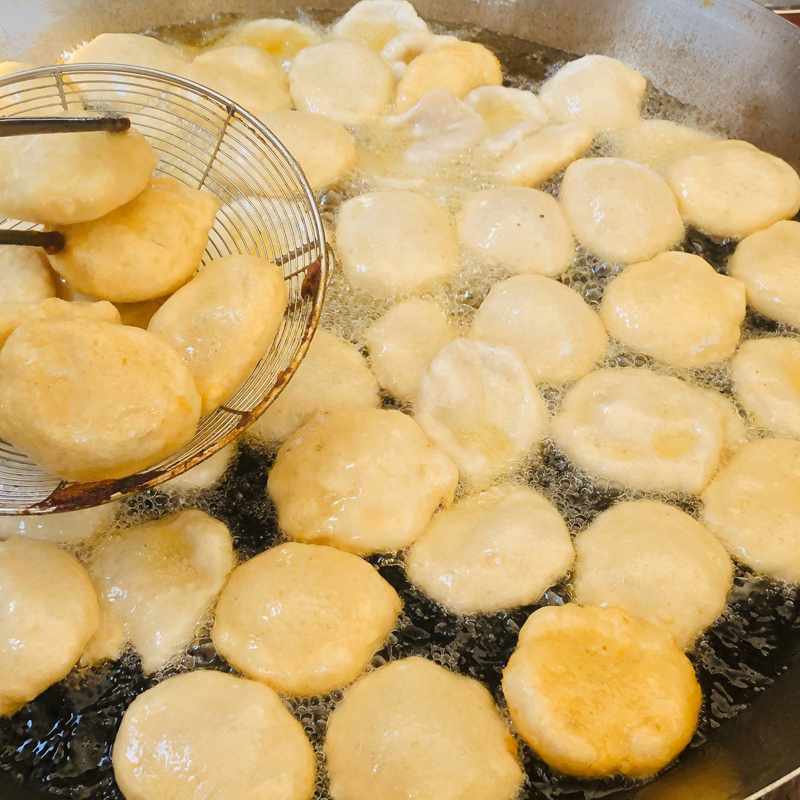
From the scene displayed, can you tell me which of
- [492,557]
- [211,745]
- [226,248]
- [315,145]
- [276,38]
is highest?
[276,38]

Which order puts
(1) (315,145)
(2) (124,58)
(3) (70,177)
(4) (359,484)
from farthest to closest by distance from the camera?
(2) (124,58)
(1) (315,145)
(4) (359,484)
(3) (70,177)

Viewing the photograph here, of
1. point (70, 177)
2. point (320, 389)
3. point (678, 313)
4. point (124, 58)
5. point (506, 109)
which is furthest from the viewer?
point (506, 109)

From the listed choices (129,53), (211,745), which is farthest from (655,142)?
(211,745)

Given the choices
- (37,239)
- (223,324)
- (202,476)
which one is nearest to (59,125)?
(37,239)

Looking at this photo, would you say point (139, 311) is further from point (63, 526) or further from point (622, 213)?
point (622, 213)

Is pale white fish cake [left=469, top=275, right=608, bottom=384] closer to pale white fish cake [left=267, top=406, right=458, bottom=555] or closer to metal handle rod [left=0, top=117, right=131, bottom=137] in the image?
pale white fish cake [left=267, top=406, right=458, bottom=555]

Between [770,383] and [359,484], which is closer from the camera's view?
[359,484]

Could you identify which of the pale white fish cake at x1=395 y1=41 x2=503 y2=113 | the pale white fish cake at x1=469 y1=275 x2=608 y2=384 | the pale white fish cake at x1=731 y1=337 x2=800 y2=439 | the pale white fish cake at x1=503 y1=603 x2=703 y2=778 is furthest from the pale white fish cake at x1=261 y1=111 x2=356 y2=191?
the pale white fish cake at x1=503 y1=603 x2=703 y2=778

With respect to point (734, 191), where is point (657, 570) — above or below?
below
